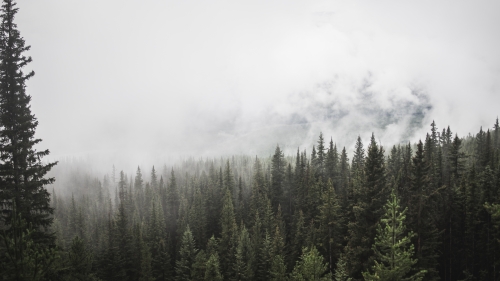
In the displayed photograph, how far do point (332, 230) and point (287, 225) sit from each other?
1048 inches

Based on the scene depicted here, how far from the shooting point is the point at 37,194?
15.6 m

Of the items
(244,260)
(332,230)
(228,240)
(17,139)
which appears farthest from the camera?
(228,240)

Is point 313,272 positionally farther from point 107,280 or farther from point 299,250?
point 107,280

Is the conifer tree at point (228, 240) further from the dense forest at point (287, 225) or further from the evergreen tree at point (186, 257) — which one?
the evergreen tree at point (186, 257)

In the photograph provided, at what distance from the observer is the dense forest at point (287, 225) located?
49.9ft

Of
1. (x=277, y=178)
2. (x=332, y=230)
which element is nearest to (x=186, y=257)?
(x=332, y=230)

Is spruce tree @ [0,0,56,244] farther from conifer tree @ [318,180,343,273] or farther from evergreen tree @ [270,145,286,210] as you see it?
evergreen tree @ [270,145,286,210]

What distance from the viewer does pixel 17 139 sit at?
51.1ft

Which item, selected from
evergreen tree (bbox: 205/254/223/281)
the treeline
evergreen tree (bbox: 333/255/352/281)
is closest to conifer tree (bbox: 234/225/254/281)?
the treeline

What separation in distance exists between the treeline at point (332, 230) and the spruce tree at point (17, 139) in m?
3.51

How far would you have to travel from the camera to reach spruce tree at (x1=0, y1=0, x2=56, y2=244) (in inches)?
592

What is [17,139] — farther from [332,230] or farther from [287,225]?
[287,225]

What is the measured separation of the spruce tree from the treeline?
351 centimetres

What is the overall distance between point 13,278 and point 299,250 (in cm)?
4793
